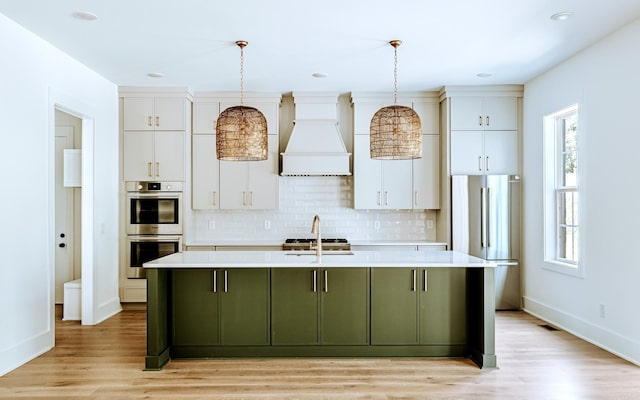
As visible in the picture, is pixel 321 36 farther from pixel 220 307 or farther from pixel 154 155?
pixel 154 155

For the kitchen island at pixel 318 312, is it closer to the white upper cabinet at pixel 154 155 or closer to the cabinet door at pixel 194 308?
the cabinet door at pixel 194 308

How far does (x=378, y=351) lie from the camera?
405 cm

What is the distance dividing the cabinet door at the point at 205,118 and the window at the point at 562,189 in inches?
161

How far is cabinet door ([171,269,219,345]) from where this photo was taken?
4.05 meters

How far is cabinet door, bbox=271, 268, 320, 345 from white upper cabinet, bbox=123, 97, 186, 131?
3.02 meters

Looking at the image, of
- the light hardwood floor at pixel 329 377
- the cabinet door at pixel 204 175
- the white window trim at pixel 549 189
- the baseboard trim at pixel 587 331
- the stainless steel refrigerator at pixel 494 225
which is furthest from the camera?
the cabinet door at pixel 204 175

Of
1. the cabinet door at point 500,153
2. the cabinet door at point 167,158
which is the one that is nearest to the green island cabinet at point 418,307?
the cabinet door at point 500,153

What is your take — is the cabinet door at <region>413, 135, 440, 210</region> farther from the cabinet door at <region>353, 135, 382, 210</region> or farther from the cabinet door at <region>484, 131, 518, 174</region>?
the cabinet door at <region>484, 131, 518, 174</region>

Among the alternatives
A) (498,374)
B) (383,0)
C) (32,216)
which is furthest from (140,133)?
(498,374)

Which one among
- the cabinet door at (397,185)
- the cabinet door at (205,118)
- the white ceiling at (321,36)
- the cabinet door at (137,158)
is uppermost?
the white ceiling at (321,36)

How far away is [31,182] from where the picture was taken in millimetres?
4191

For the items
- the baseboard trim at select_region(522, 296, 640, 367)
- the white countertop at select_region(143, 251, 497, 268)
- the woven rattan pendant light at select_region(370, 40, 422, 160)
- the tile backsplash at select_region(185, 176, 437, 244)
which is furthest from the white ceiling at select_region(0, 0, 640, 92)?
the baseboard trim at select_region(522, 296, 640, 367)

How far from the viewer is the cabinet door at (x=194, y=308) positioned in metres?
4.05

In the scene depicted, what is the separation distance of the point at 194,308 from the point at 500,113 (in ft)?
14.6
